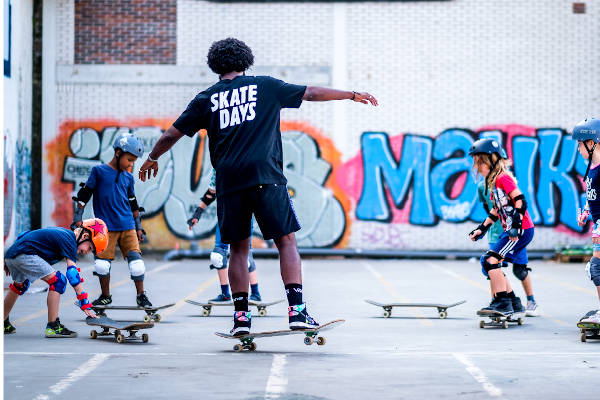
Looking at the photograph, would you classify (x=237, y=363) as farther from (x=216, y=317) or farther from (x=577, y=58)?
(x=577, y=58)

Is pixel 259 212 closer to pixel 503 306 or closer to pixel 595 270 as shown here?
pixel 595 270

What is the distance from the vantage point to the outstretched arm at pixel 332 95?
7.32 m

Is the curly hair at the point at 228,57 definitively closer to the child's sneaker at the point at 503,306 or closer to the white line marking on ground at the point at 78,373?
the white line marking on ground at the point at 78,373

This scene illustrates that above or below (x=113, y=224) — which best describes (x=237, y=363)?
below

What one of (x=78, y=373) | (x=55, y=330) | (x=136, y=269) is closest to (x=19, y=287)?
(x=55, y=330)

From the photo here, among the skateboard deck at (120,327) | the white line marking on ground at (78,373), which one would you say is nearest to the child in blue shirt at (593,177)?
the skateboard deck at (120,327)

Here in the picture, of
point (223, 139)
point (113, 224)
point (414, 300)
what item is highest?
point (223, 139)

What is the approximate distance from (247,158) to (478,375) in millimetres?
2410

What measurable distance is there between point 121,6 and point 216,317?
49.9 feet

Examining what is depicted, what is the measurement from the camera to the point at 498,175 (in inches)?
387

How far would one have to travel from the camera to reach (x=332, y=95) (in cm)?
735

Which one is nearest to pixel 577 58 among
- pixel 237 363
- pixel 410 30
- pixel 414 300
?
pixel 410 30

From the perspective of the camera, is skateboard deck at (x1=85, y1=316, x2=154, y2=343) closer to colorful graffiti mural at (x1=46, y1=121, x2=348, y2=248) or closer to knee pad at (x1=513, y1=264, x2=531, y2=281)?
knee pad at (x1=513, y1=264, x2=531, y2=281)

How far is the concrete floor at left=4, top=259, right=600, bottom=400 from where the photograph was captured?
19.1ft
